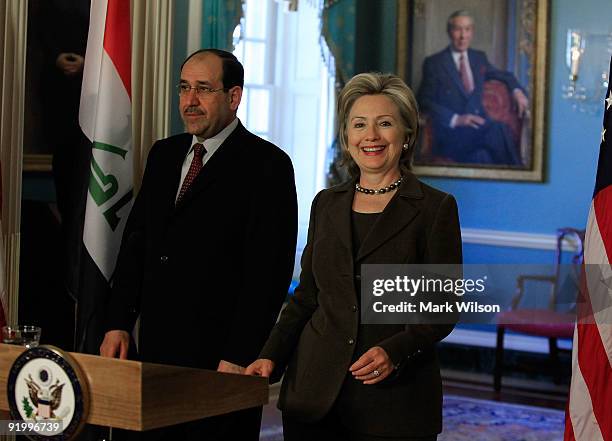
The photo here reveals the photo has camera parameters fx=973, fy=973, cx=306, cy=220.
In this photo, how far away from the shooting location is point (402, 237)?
2422mm

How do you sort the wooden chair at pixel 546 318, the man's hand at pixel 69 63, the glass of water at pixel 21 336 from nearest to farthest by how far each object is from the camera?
the glass of water at pixel 21 336
the man's hand at pixel 69 63
the wooden chair at pixel 546 318

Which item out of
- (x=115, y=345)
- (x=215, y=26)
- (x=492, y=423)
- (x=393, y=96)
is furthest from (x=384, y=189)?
(x=492, y=423)

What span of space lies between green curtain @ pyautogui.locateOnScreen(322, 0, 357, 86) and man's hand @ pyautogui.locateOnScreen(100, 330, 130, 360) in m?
5.07

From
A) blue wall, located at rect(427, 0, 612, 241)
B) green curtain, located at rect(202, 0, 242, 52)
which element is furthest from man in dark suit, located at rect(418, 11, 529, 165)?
green curtain, located at rect(202, 0, 242, 52)

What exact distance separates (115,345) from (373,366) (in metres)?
1.09

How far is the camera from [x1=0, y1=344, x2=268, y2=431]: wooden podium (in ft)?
5.80

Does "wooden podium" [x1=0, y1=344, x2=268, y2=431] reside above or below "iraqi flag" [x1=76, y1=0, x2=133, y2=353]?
below

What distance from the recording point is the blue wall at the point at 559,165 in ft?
26.3

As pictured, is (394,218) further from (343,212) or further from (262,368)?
(262,368)

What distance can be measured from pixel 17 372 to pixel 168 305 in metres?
1.14

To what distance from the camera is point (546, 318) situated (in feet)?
24.4

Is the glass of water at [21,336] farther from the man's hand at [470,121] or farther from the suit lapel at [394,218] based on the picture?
the man's hand at [470,121]

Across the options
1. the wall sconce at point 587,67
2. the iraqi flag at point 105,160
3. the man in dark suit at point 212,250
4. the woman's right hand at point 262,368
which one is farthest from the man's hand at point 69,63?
the wall sconce at point 587,67

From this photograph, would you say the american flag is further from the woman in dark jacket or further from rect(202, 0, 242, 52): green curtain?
rect(202, 0, 242, 52): green curtain
